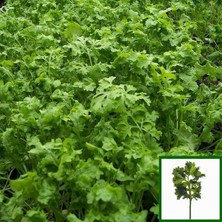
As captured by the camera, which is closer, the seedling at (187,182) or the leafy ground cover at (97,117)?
the seedling at (187,182)

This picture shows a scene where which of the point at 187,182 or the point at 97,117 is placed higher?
the point at 97,117

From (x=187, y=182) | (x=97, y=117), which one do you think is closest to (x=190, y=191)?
(x=187, y=182)

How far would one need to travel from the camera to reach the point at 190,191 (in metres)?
2.37

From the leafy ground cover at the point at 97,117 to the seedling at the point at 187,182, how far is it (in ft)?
0.46

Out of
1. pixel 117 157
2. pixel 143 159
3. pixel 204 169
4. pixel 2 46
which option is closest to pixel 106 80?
pixel 117 157

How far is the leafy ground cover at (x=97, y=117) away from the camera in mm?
2512

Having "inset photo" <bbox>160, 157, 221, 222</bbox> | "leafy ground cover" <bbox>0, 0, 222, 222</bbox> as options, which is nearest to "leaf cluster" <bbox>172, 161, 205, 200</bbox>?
"inset photo" <bbox>160, 157, 221, 222</bbox>

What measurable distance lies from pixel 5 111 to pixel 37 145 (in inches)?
32.6

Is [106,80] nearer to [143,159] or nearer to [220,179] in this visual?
[143,159]

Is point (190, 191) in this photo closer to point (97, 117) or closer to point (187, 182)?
point (187, 182)

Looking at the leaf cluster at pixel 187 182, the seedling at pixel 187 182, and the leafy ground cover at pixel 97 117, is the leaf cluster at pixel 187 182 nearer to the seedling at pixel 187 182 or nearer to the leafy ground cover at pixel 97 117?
the seedling at pixel 187 182

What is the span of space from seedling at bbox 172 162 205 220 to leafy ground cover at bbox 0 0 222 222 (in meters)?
0.14

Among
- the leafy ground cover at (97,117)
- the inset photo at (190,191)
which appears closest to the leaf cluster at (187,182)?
the inset photo at (190,191)

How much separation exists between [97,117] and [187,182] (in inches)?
32.3
